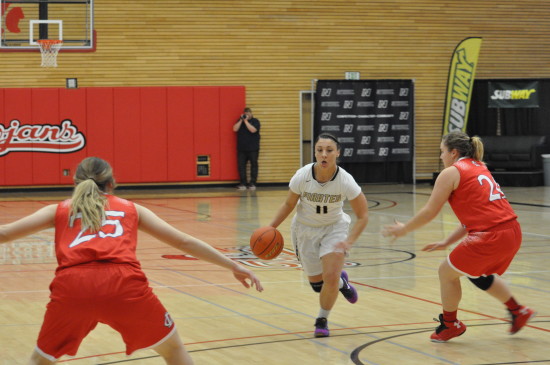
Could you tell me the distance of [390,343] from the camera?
667cm

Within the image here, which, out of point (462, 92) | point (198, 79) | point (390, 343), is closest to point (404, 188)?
point (462, 92)

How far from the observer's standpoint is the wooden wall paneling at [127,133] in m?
22.3

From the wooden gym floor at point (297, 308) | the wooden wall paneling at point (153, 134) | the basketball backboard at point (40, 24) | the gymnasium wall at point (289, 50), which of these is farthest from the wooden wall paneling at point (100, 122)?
the wooden gym floor at point (297, 308)

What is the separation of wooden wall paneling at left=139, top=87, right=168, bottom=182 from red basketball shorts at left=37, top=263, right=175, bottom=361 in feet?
60.3

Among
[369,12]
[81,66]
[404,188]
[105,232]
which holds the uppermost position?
[369,12]

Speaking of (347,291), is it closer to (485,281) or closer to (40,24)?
(485,281)

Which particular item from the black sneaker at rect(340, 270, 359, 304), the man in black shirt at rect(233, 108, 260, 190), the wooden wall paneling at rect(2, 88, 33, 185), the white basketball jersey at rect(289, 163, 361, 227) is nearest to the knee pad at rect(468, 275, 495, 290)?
the white basketball jersey at rect(289, 163, 361, 227)

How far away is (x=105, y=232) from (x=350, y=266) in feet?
22.0

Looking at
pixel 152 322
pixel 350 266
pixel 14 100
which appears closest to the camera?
pixel 152 322

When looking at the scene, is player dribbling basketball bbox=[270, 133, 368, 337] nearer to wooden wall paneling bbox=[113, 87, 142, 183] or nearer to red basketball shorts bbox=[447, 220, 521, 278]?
red basketball shorts bbox=[447, 220, 521, 278]

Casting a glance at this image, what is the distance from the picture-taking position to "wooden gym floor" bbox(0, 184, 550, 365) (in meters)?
6.36

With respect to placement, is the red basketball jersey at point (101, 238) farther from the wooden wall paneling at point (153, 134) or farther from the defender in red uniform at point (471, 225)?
the wooden wall paneling at point (153, 134)

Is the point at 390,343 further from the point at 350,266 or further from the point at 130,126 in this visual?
the point at 130,126

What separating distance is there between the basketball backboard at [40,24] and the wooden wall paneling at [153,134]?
3.12 meters
